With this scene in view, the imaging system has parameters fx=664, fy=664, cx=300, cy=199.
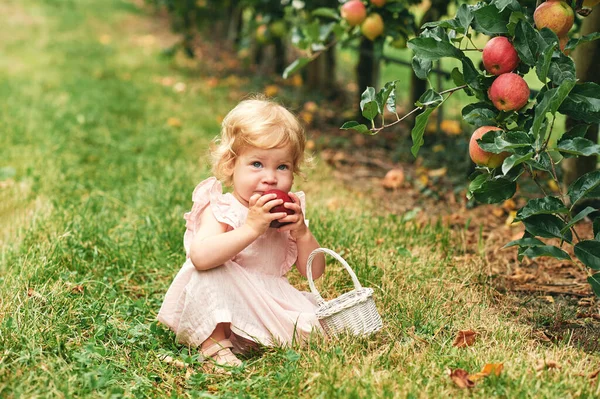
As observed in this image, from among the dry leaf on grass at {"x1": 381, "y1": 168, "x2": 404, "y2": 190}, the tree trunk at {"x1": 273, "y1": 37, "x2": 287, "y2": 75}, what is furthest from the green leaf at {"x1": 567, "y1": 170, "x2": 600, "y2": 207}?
the tree trunk at {"x1": 273, "y1": 37, "x2": 287, "y2": 75}

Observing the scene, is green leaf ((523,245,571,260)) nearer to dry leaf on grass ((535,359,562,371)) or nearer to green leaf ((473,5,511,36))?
dry leaf on grass ((535,359,562,371))

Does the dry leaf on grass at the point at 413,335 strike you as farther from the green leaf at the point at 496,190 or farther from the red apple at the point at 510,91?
the red apple at the point at 510,91

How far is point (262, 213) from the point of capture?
207 centimetres

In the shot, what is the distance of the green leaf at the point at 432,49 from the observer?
198 cm

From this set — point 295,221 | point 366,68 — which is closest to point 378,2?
point 295,221

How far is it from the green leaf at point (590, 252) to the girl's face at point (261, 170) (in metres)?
0.94

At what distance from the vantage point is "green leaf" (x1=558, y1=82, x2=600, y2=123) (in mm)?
1872

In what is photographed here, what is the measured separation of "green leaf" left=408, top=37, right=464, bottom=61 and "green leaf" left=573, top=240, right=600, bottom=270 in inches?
26.6

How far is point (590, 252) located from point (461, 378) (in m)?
0.56

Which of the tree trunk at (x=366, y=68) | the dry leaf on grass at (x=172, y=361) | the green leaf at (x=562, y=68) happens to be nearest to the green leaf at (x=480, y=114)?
the green leaf at (x=562, y=68)

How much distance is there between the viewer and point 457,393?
1.82 m

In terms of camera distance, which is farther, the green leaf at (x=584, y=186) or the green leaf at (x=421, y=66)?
the green leaf at (x=421, y=66)

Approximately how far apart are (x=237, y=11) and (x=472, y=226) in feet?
21.0

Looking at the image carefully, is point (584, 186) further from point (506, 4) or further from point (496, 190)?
point (506, 4)
